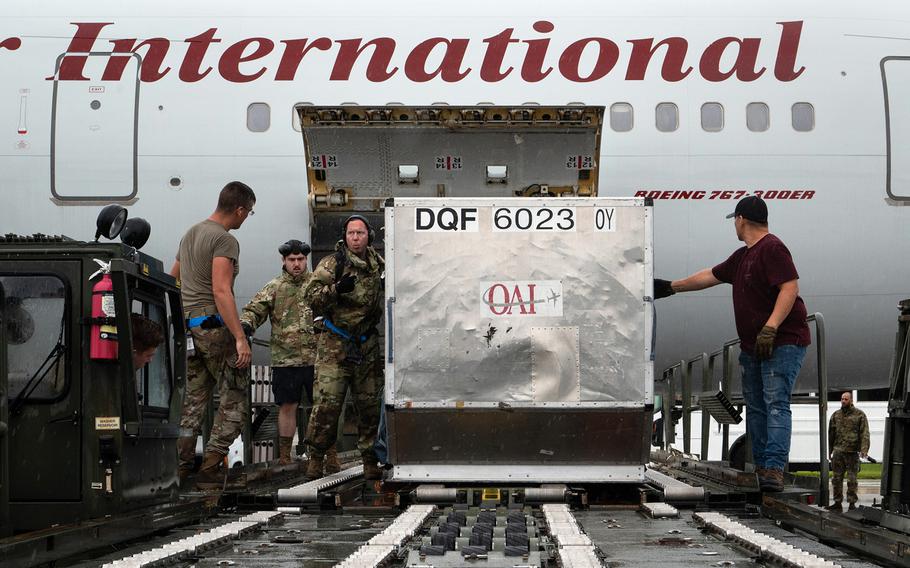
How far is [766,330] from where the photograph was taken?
6527mm

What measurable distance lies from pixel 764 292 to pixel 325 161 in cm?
333

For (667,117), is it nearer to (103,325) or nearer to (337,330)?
(337,330)

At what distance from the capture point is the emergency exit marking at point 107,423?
179 inches

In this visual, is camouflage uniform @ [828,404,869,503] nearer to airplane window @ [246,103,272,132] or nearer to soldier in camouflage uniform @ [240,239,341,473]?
soldier in camouflage uniform @ [240,239,341,473]

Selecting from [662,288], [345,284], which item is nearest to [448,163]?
[662,288]

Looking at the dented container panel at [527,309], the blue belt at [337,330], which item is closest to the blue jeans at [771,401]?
the dented container panel at [527,309]

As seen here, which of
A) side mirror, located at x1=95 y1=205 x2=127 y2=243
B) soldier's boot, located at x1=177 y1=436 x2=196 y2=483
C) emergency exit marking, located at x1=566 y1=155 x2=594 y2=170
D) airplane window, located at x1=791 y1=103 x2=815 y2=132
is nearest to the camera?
side mirror, located at x1=95 y1=205 x2=127 y2=243

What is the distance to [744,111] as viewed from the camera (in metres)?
10.5

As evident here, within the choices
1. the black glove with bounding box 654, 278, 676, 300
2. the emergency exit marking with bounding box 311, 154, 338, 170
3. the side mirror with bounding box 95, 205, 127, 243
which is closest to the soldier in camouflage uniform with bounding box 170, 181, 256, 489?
the emergency exit marking with bounding box 311, 154, 338, 170

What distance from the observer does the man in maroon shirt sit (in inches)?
256

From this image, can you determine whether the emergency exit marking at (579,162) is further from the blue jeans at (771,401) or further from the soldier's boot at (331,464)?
the soldier's boot at (331,464)

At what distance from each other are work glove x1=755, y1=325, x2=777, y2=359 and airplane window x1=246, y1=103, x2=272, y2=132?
17.7ft

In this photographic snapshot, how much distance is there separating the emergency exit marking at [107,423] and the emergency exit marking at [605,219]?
236 cm

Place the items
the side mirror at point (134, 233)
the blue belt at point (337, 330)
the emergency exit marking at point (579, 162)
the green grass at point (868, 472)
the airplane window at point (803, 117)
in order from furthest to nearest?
1. the green grass at point (868, 472)
2. the airplane window at point (803, 117)
3. the emergency exit marking at point (579, 162)
4. the blue belt at point (337, 330)
5. the side mirror at point (134, 233)
